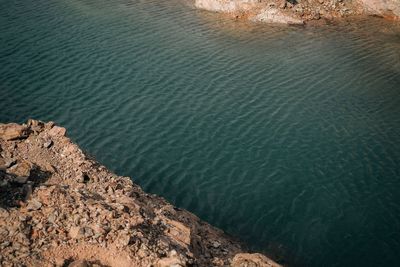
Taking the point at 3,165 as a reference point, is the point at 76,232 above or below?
above

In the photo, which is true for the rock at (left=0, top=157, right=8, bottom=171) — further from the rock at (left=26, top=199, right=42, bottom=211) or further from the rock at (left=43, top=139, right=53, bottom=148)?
the rock at (left=26, top=199, right=42, bottom=211)

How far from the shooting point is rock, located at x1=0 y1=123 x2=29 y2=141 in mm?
15914

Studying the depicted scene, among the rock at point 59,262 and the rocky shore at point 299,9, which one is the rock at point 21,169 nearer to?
the rock at point 59,262

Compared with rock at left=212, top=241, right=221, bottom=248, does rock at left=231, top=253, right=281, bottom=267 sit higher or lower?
higher

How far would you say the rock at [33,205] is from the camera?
456 inches

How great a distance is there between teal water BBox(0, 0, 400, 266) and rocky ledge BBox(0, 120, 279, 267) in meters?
2.45

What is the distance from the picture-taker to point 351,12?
40750 millimetres

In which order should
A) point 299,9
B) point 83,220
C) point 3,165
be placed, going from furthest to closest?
1. point 299,9
2. point 3,165
3. point 83,220

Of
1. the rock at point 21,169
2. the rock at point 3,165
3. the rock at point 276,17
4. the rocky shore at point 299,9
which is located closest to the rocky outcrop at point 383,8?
the rocky shore at point 299,9

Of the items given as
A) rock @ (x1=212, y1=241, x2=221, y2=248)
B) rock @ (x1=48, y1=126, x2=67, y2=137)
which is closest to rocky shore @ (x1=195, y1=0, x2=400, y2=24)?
rock @ (x1=48, y1=126, x2=67, y2=137)

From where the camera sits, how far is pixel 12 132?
52.6 ft

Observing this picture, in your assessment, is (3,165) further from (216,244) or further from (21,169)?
(216,244)

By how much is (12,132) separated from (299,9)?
32761mm

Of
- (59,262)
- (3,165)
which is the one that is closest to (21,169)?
(3,165)
